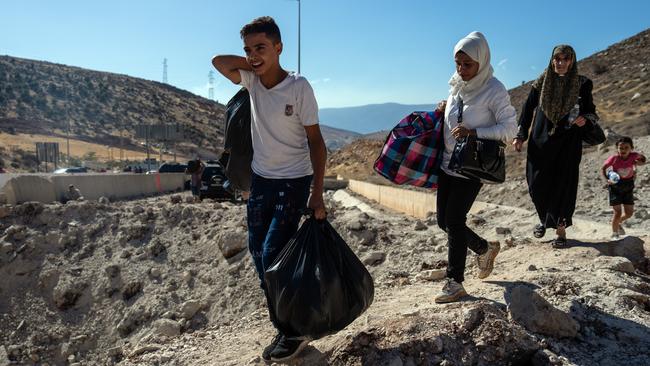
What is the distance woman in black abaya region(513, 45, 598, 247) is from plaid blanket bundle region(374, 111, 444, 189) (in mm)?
1080

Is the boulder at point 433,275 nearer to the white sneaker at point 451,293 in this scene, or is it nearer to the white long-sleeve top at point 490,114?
the white sneaker at point 451,293

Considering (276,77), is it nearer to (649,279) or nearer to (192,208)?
(649,279)

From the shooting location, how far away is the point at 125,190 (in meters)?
16.6

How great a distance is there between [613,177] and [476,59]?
4005mm

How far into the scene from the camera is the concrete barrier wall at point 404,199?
44.0ft

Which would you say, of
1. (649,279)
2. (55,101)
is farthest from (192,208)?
(55,101)


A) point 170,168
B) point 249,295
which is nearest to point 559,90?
point 249,295

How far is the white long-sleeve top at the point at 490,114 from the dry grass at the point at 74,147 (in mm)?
45270

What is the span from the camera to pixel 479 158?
3266 mm

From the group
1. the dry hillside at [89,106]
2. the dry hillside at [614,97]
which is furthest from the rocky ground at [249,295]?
the dry hillside at [89,106]

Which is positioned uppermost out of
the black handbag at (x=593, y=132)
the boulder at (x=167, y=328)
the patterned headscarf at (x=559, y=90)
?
the patterned headscarf at (x=559, y=90)

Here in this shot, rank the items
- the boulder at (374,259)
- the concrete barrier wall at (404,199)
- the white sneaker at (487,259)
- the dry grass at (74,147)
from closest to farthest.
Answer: the white sneaker at (487,259) → the boulder at (374,259) → the concrete barrier wall at (404,199) → the dry grass at (74,147)

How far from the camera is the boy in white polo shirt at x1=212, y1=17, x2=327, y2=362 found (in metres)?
2.96

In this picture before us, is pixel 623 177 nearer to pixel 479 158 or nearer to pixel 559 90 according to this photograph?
pixel 559 90
